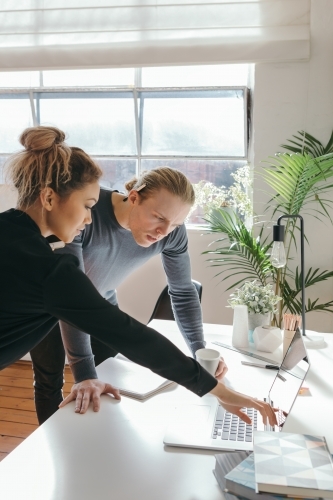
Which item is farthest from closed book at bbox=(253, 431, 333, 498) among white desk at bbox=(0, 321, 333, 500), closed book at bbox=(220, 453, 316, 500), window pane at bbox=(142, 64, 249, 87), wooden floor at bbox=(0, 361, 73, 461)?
window pane at bbox=(142, 64, 249, 87)

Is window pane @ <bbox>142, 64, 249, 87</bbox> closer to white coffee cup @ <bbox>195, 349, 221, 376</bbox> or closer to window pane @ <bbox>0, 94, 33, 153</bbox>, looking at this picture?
window pane @ <bbox>0, 94, 33, 153</bbox>

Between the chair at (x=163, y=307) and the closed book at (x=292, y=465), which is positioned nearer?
the closed book at (x=292, y=465)

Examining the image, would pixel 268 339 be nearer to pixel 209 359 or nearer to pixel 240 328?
pixel 240 328

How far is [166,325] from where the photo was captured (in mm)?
2398

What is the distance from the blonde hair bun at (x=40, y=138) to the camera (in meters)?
1.39

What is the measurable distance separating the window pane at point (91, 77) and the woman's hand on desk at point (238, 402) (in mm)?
3007

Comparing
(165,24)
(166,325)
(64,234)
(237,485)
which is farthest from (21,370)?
(237,485)

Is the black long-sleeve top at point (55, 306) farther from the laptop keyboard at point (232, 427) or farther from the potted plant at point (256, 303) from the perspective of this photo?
the potted plant at point (256, 303)

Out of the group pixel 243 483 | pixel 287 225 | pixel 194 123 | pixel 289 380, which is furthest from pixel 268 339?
pixel 194 123

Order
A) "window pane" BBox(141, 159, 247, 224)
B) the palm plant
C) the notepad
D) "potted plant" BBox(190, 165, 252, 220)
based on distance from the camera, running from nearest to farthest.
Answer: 1. the notepad
2. the palm plant
3. "potted plant" BBox(190, 165, 252, 220)
4. "window pane" BBox(141, 159, 247, 224)

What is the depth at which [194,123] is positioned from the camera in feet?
12.6

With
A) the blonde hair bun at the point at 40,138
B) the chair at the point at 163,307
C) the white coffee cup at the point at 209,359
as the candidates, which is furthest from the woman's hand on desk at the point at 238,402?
the chair at the point at 163,307

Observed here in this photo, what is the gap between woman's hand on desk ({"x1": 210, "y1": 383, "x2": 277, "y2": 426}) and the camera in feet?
4.28

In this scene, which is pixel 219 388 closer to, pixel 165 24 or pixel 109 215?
pixel 109 215
